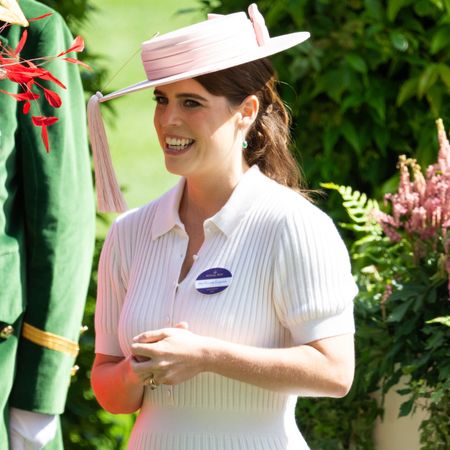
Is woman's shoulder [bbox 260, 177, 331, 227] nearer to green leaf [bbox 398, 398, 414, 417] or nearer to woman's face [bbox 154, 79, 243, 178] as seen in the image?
woman's face [bbox 154, 79, 243, 178]

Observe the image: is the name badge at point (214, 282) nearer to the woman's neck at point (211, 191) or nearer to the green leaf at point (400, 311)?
the woman's neck at point (211, 191)

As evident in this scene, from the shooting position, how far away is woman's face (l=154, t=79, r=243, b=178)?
2611 millimetres

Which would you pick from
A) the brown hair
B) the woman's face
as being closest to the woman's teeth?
the woman's face

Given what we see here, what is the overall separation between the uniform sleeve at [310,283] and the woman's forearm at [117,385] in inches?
12.8

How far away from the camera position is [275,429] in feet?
8.75

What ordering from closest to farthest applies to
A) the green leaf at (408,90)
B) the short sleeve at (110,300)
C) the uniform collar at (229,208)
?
the uniform collar at (229,208), the short sleeve at (110,300), the green leaf at (408,90)

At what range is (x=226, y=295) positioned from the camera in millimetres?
2613

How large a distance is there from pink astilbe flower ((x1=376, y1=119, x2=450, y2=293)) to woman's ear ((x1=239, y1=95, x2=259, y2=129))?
1061 mm

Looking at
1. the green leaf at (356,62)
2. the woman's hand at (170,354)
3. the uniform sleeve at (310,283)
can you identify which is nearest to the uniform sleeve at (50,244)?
the woman's hand at (170,354)

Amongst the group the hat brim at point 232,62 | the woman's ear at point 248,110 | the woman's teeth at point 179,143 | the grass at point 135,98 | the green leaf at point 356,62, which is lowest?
the grass at point 135,98

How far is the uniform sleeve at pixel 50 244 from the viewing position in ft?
9.41

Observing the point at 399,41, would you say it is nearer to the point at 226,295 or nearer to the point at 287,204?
the point at 287,204

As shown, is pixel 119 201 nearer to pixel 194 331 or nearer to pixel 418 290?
pixel 194 331

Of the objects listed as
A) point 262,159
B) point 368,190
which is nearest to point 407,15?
point 368,190
